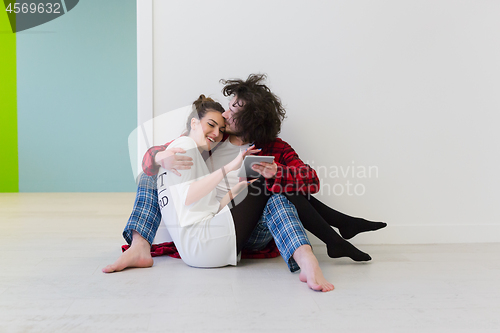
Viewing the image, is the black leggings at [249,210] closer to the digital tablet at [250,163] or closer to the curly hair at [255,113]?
the digital tablet at [250,163]

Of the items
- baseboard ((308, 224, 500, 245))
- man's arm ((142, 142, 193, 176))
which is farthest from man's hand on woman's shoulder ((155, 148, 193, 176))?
baseboard ((308, 224, 500, 245))

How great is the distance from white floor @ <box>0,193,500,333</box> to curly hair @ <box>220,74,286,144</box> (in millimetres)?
614

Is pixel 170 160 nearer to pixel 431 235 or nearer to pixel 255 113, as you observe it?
pixel 255 113

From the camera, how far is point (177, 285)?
1.48m

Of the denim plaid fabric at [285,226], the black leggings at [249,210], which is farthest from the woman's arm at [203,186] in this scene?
the denim plaid fabric at [285,226]

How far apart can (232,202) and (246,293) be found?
456 mm

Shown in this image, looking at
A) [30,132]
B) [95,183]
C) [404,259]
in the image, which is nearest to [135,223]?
[404,259]

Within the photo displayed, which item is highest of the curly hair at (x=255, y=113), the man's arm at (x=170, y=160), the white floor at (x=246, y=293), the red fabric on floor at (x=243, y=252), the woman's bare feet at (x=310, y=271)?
the curly hair at (x=255, y=113)

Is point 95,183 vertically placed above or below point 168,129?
below

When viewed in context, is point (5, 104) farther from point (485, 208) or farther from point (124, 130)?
point (485, 208)

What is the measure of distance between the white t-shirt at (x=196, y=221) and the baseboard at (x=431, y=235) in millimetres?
775

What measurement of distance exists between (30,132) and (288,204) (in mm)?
4682

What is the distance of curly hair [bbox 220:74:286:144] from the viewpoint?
1768mm

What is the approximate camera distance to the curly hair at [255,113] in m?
1.77
